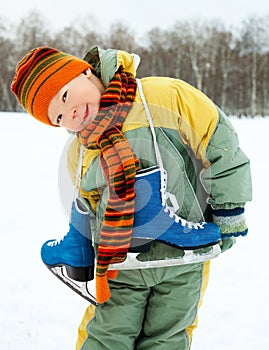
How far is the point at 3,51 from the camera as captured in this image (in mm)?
21406

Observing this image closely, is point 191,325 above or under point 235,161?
under

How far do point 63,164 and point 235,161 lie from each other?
51 centimetres

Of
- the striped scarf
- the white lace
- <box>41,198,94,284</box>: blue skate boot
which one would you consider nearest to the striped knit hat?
the striped scarf

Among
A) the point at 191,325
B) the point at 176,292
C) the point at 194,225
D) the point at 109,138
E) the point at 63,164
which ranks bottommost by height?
the point at 191,325

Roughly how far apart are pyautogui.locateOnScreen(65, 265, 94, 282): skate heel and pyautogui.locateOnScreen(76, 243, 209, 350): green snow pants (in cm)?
9

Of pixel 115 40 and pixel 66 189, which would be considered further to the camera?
pixel 115 40

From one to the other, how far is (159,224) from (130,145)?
0.22 metres

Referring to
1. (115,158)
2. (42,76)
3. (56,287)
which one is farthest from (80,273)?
(56,287)

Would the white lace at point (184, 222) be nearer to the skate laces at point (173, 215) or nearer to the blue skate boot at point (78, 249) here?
the skate laces at point (173, 215)

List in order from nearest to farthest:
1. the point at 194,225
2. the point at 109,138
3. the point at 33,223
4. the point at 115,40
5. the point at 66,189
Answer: the point at 109,138 → the point at 194,225 → the point at 66,189 → the point at 33,223 → the point at 115,40

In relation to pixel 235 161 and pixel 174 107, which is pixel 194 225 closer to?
pixel 235 161

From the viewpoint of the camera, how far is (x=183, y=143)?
1.36m

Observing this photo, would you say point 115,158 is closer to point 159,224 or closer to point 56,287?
point 159,224

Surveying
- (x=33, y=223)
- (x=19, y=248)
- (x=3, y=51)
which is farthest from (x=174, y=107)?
(x=3, y=51)
